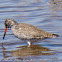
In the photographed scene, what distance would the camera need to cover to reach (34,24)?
1186 centimetres

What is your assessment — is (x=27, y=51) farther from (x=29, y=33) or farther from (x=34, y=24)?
(x=34, y=24)

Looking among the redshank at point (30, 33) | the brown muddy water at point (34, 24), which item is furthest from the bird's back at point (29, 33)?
the brown muddy water at point (34, 24)

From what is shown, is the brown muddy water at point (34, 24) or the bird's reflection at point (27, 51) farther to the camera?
the bird's reflection at point (27, 51)

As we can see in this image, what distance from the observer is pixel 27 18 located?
42.2ft

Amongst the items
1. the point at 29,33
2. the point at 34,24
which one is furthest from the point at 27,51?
the point at 34,24

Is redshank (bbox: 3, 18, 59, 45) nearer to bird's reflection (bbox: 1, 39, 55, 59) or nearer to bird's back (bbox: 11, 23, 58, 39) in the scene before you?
bird's back (bbox: 11, 23, 58, 39)

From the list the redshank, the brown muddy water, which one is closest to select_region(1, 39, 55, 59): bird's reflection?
the brown muddy water

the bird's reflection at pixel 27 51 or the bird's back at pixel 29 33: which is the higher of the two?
the bird's back at pixel 29 33

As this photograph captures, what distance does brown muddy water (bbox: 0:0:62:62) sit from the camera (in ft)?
27.3

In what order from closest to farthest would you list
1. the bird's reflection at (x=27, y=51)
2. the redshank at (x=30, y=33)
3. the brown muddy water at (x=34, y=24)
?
1. the brown muddy water at (x=34, y=24)
2. the bird's reflection at (x=27, y=51)
3. the redshank at (x=30, y=33)

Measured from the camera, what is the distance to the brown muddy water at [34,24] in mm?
8320

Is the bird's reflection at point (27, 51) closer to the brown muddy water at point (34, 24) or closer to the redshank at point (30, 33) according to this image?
the brown muddy water at point (34, 24)

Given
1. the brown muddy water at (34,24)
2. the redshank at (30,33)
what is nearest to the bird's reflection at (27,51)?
the brown muddy water at (34,24)

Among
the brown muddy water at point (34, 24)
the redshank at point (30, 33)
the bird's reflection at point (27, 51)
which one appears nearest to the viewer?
the brown muddy water at point (34, 24)
